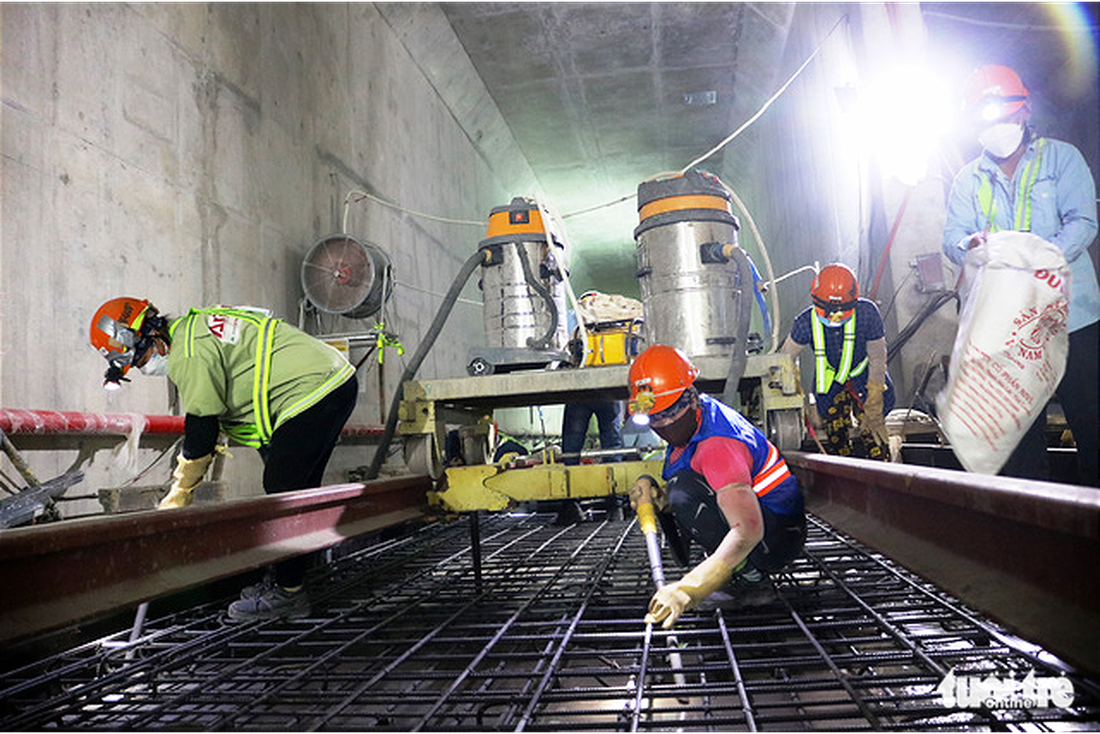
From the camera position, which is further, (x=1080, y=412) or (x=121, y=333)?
(x=121, y=333)

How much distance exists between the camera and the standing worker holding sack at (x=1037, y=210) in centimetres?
255

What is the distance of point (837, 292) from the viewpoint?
4.45 m

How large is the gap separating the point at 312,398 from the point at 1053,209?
2.95 meters

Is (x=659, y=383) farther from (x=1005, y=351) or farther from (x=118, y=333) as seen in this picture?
(x=118, y=333)

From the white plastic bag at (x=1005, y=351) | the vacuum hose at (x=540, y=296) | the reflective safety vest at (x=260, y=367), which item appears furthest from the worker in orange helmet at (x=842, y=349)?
the reflective safety vest at (x=260, y=367)

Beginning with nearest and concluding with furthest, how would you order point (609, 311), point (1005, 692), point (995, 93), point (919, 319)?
point (1005, 692)
point (995, 93)
point (919, 319)
point (609, 311)

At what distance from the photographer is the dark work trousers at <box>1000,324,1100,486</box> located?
254 centimetres

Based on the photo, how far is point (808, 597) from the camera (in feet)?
8.97

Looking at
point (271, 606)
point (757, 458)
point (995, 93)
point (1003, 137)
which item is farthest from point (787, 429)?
point (271, 606)

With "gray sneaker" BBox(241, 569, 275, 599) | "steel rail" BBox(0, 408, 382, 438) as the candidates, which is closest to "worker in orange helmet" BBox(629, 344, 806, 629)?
"gray sneaker" BBox(241, 569, 275, 599)

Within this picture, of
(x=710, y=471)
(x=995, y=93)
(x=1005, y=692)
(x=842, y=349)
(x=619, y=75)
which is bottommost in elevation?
(x=1005, y=692)

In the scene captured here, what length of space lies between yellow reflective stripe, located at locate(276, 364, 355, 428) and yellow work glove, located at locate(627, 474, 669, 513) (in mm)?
1339

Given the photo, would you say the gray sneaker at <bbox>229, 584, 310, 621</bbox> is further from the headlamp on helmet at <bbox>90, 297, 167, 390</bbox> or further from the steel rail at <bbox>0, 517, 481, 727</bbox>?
the headlamp on helmet at <bbox>90, 297, 167, 390</bbox>

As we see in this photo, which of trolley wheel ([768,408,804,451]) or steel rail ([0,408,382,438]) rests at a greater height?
steel rail ([0,408,382,438])
